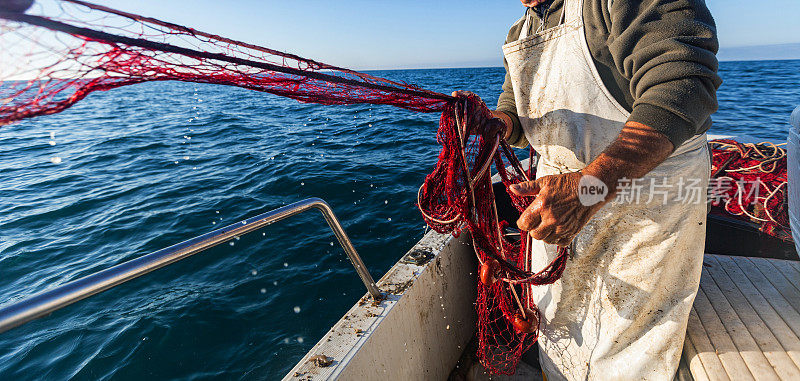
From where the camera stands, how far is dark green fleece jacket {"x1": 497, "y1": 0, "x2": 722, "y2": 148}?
3.61 ft

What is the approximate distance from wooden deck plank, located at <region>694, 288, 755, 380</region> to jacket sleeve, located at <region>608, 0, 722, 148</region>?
47.1 inches

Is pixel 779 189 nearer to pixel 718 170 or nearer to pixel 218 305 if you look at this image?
pixel 718 170

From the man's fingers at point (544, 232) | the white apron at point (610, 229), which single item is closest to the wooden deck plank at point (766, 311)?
the white apron at point (610, 229)

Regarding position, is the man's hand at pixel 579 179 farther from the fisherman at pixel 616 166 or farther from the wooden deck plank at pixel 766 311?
the wooden deck plank at pixel 766 311

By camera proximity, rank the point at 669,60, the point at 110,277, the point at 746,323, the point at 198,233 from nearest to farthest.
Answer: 1. the point at 110,277
2. the point at 669,60
3. the point at 746,323
4. the point at 198,233

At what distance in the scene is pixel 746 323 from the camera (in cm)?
173

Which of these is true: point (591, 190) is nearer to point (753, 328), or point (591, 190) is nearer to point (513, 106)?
point (513, 106)

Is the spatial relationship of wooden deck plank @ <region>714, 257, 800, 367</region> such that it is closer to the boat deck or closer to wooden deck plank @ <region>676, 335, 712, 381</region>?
the boat deck

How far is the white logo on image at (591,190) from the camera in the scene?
114 cm

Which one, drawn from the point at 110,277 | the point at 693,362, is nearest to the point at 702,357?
the point at 693,362

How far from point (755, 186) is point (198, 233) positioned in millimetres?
6816

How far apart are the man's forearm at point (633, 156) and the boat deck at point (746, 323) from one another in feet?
3.84

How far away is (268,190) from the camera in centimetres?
627

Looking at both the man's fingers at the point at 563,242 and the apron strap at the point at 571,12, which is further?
the apron strap at the point at 571,12
